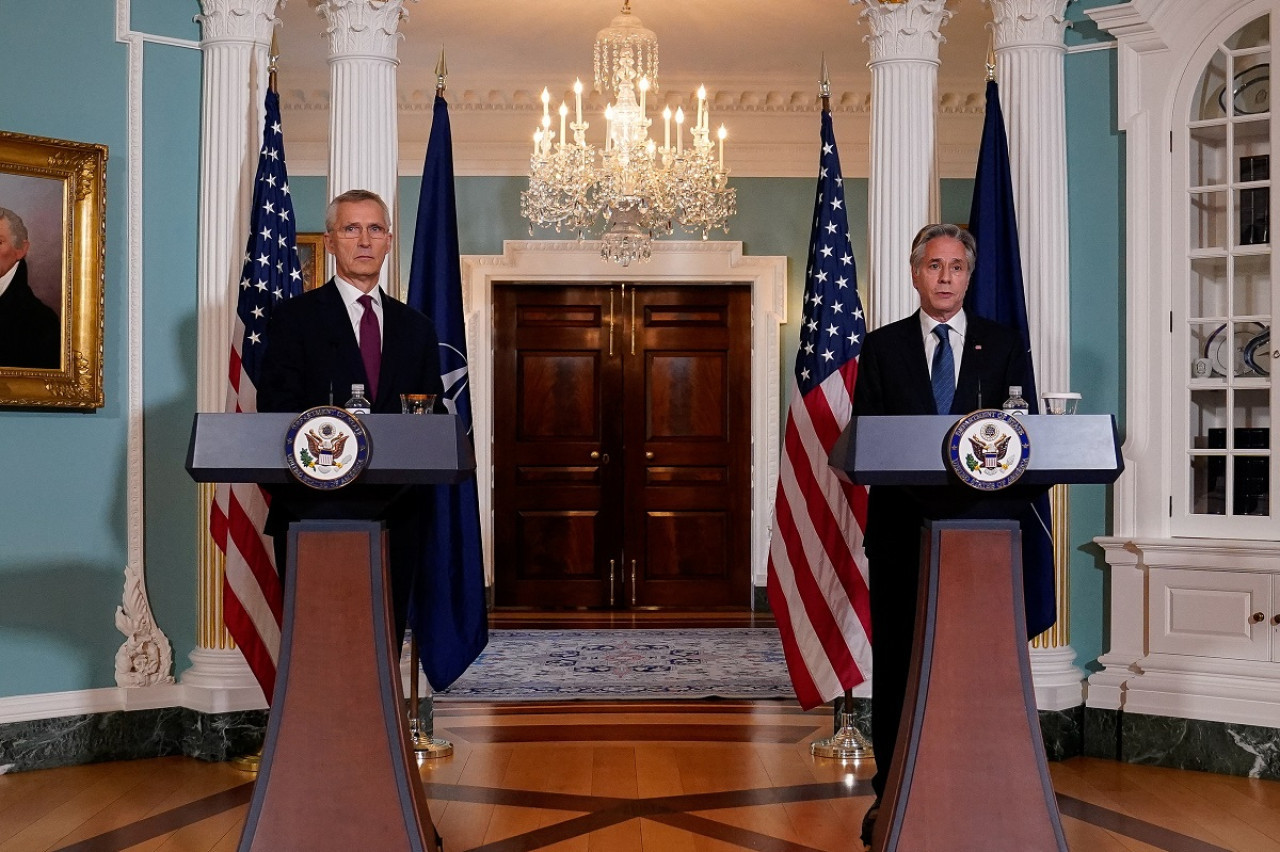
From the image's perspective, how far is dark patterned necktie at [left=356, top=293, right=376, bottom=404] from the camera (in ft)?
Result: 10.7

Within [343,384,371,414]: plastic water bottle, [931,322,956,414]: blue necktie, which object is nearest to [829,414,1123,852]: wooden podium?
[931,322,956,414]: blue necktie

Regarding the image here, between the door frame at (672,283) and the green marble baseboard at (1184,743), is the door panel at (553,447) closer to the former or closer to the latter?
the door frame at (672,283)

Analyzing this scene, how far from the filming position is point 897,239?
457cm

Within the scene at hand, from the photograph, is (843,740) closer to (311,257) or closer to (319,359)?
(319,359)

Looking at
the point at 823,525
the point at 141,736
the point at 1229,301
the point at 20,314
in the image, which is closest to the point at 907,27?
the point at 1229,301

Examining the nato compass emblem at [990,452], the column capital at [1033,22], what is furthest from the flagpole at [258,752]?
the nato compass emblem at [990,452]

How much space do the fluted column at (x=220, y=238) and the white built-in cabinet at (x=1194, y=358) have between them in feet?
10.3

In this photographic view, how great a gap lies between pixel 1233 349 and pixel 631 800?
2657 millimetres

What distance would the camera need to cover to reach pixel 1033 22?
15.3 ft

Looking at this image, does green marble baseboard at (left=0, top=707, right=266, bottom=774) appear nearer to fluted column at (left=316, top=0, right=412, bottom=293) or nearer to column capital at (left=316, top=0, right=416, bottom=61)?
fluted column at (left=316, top=0, right=412, bottom=293)

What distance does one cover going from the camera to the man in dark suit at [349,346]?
3.20 m

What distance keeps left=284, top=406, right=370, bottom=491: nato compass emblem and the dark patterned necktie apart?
2.05 feet

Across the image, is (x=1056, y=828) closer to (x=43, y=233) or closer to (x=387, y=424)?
(x=387, y=424)

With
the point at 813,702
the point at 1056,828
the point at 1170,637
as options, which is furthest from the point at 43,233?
the point at 1170,637
